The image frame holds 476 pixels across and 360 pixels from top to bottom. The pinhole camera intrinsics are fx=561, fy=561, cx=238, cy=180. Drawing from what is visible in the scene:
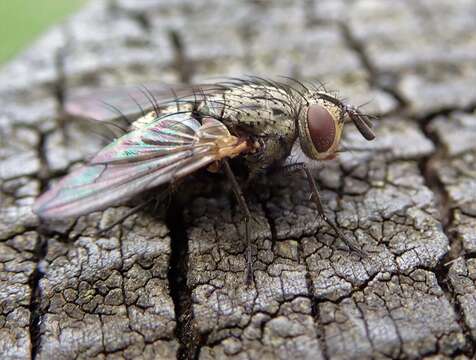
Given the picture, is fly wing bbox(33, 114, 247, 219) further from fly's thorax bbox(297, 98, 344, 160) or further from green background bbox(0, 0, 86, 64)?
green background bbox(0, 0, 86, 64)

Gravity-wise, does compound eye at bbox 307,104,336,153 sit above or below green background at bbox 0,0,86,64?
below

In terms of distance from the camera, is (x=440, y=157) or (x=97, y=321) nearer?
(x=97, y=321)

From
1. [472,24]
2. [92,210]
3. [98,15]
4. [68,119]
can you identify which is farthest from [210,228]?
[472,24]

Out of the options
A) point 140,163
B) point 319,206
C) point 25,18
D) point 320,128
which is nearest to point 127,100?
point 140,163

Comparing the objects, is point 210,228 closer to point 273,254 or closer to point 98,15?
point 273,254

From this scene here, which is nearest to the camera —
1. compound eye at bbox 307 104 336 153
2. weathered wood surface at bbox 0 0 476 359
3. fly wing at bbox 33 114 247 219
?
weathered wood surface at bbox 0 0 476 359

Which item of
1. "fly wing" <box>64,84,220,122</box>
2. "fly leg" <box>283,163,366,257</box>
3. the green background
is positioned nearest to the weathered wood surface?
"fly leg" <box>283,163,366,257</box>
